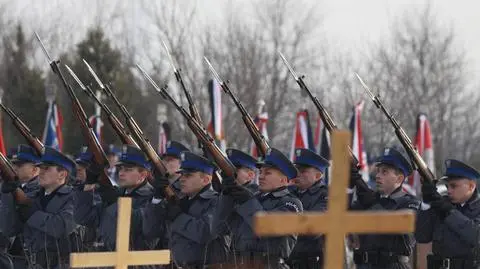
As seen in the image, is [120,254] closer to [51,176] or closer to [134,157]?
[134,157]

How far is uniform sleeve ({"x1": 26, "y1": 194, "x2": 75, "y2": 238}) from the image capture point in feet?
38.6

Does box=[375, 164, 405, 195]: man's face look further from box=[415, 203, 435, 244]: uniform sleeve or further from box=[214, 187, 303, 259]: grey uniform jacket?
box=[214, 187, 303, 259]: grey uniform jacket

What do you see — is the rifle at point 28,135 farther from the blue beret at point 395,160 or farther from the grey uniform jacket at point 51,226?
the blue beret at point 395,160

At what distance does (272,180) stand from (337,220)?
16.1 feet

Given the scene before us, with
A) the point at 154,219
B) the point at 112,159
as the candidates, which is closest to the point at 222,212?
the point at 154,219

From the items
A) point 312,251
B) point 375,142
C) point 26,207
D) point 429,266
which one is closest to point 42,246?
point 26,207

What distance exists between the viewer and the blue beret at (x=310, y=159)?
11.8 meters

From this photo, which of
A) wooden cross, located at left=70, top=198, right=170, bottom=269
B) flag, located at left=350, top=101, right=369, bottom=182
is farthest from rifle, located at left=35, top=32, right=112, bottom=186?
flag, located at left=350, top=101, right=369, bottom=182

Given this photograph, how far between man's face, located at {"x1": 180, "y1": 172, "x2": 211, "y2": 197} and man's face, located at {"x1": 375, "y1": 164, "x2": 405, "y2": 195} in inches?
56.8

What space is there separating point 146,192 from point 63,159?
80 cm

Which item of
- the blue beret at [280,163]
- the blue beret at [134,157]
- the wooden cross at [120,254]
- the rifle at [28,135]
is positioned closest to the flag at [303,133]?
the rifle at [28,135]

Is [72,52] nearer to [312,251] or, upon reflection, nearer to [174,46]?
[174,46]

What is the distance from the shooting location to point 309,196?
38.5ft

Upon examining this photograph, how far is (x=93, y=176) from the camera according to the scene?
11.8 metres
